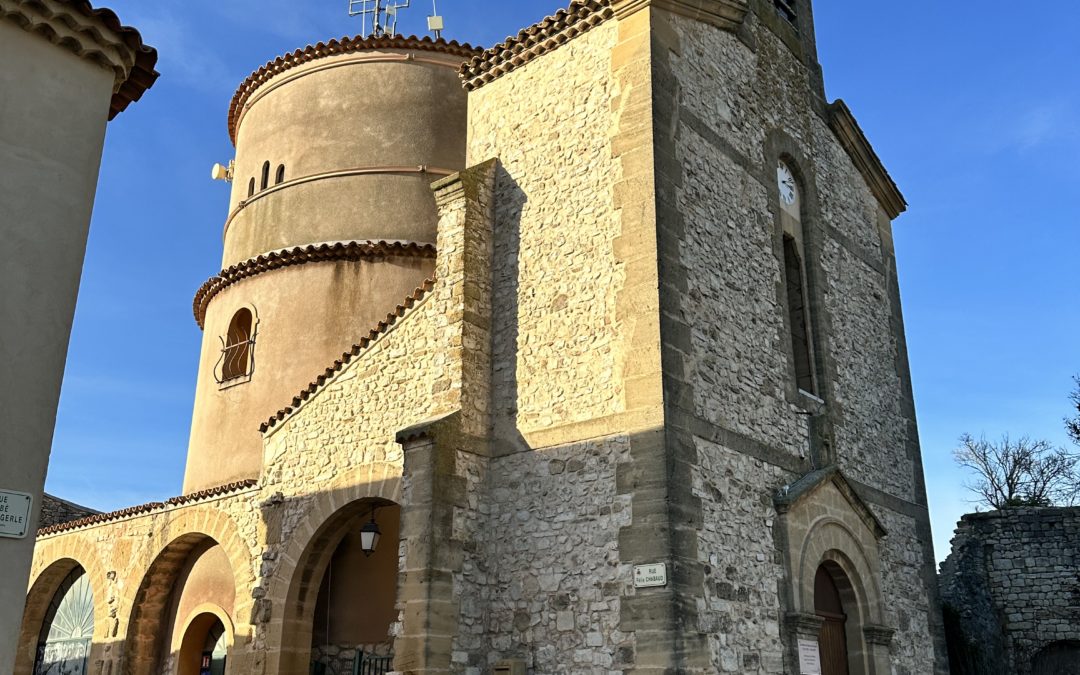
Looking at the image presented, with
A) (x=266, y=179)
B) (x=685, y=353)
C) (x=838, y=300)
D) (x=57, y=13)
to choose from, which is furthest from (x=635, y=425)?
(x=266, y=179)

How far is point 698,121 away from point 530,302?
302cm

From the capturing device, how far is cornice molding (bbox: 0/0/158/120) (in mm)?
7703

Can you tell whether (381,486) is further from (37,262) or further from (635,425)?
Result: (37,262)

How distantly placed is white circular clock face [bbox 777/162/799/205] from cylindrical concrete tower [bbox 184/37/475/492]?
5642mm

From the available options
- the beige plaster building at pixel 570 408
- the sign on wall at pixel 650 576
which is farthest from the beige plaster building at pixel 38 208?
the sign on wall at pixel 650 576

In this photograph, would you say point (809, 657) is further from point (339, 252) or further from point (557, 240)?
point (339, 252)

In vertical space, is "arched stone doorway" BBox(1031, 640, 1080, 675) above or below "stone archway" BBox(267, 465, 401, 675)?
below

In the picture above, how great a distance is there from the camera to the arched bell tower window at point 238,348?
16.0 m

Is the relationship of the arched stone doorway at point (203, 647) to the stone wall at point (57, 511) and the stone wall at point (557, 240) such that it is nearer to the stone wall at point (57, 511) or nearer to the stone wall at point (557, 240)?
the stone wall at point (557, 240)

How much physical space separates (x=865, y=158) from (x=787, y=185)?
3158 mm

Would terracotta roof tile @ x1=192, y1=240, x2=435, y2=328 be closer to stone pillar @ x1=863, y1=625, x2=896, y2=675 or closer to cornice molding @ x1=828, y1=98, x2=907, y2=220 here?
cornice molding @ x1=828, y1=98, x2=907, y2=220

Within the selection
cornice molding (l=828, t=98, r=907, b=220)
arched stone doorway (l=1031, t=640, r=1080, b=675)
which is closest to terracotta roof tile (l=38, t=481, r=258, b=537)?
cornice molding (l=828, t=98, r=907, b=220)

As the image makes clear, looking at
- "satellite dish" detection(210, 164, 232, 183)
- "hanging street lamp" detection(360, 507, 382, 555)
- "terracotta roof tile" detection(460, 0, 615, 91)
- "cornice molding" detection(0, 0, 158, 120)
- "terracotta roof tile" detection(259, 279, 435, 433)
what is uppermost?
"satellite dish" detection(210, 164, 232, 183)

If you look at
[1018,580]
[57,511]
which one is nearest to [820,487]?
[1018,580]
